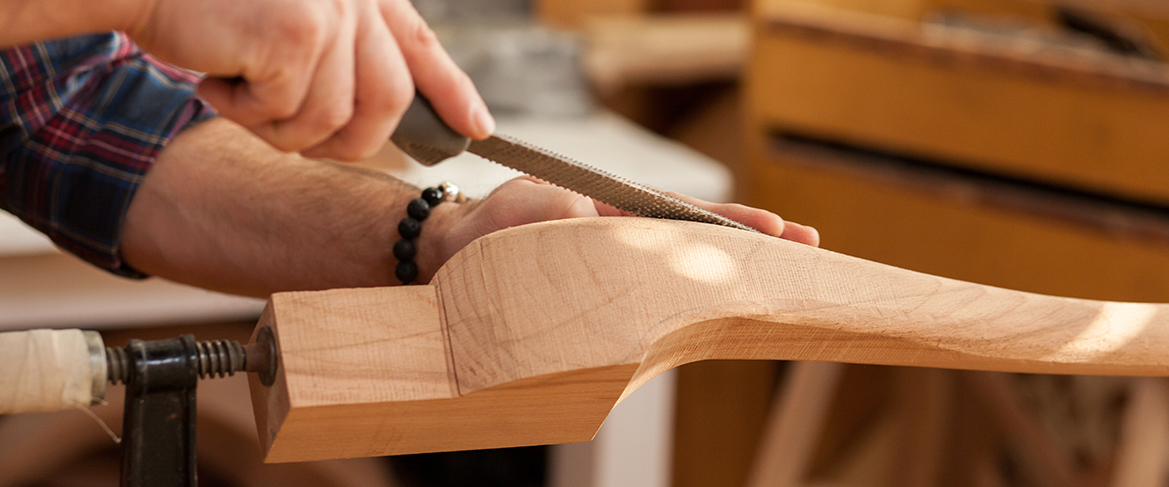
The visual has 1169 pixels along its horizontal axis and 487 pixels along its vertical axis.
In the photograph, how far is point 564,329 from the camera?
41 cm

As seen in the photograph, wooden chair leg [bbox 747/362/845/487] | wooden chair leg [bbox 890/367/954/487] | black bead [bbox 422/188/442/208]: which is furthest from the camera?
wooden chair leg [bbox 890/367/954/487]

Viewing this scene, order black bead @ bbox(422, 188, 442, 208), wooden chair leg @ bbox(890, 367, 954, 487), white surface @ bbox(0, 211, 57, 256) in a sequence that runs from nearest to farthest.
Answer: black bead @ bbox(422, 188, 442, 208)
white surface @ bbox(0, 211, 57, 256)
wooden chair leg @ bbox(890, 367, 954, 487)

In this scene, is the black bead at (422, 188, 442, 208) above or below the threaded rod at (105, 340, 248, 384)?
above

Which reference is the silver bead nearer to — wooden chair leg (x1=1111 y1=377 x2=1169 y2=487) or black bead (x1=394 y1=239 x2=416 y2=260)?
black bead (x1=394 y1=239 x2=416 y2=260)

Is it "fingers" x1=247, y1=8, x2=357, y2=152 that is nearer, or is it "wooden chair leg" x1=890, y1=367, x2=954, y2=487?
"fingers" x1=247, y1=8, x2=357, y2=152

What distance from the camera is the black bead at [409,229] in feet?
1.90

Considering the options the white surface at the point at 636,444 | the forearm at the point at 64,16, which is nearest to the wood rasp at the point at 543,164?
the forearm at the point at 64,16

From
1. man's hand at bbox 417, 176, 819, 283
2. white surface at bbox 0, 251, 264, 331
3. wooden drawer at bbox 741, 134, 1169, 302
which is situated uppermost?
man's hand at bbox 417, 176, 819, 283

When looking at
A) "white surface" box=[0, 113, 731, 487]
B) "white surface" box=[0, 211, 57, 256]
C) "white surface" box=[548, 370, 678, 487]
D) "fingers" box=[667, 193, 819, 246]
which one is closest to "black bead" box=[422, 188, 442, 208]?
"fingers" box=[667, 193, 819, 246]

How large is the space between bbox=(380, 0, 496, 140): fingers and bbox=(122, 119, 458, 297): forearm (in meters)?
0.08

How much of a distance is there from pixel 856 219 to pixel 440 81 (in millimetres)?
1112

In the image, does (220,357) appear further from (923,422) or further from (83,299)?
(923,422)

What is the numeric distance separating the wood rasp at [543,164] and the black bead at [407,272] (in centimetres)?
7

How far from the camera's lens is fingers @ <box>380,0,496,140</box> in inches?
22.0
